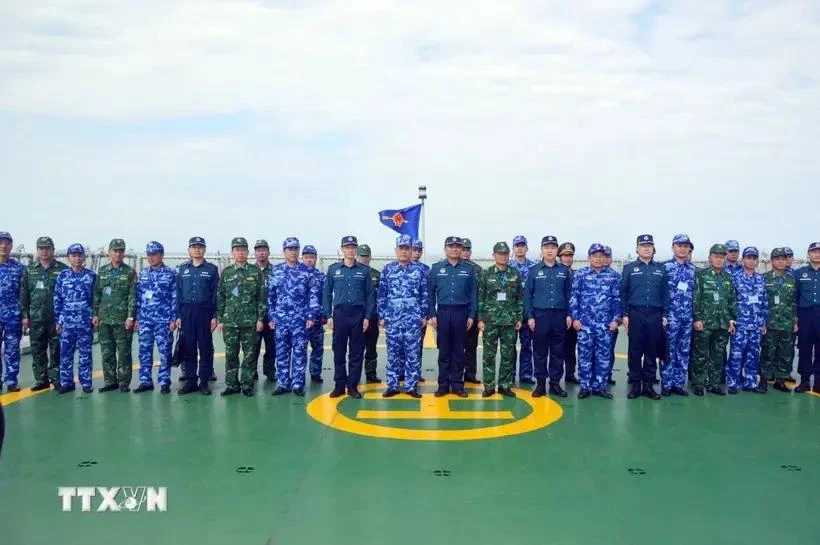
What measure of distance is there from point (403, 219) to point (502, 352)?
7046 millimetres

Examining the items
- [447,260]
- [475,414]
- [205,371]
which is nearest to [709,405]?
[475,414]

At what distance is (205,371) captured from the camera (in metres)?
7.23

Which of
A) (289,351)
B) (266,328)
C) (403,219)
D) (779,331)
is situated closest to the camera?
(289,351)

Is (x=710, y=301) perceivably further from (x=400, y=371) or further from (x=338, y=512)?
(x=338, y=512)

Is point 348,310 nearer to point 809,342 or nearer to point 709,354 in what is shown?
point 709,354

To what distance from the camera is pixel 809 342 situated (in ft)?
24.6

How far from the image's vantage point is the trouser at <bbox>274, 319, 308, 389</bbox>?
23.7 ft

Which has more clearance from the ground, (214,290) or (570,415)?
(214,290)

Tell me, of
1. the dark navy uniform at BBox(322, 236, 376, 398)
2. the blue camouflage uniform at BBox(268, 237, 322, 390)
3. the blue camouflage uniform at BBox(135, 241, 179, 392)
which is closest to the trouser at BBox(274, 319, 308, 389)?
the blue camouflage uniform at BBox(268, 237, 322, 390)

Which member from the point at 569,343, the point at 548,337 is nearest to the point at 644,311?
the point at 548,337

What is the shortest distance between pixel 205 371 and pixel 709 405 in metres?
5.90

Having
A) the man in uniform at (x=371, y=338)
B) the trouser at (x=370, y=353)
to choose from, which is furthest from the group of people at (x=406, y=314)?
the trouser at (x=370, y=353)

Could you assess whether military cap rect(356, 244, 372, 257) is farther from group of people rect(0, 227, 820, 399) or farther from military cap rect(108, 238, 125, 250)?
military cap rect(108, 238, 125, 250)

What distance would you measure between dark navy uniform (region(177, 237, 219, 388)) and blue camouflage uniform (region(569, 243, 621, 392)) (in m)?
4.39
